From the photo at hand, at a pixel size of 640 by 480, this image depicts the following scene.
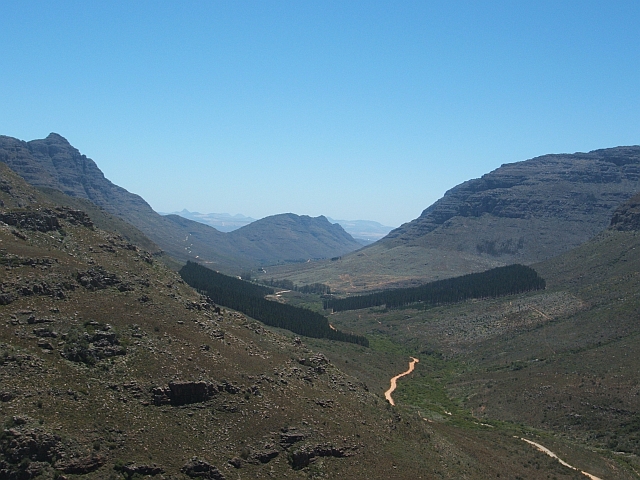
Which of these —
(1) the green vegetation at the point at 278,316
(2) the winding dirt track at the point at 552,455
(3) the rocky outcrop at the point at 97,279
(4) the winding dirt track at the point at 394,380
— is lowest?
(4) the winding dirt track at the point at 394,380

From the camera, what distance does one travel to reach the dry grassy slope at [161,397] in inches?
1677

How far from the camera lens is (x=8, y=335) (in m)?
49.3

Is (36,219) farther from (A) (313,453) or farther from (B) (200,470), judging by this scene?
(A) (313,453)

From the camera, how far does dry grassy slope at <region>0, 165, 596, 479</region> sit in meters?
42.6

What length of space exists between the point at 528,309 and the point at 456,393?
68.1 m

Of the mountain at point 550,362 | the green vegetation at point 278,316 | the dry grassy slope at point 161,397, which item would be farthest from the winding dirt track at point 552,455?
the green vegetation at point 278,316

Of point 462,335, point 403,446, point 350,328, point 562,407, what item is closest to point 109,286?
point 403,446

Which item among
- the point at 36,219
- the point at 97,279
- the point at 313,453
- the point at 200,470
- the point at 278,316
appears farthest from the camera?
Answer: the point at 278,316

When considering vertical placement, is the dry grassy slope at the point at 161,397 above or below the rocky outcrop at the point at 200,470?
above

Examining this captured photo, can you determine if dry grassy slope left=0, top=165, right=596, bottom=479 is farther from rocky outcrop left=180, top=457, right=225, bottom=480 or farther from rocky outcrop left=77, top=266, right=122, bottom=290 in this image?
rocky outcrop left=180, top=457, right=225, bottom=480

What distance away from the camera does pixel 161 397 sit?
49344 millimetres

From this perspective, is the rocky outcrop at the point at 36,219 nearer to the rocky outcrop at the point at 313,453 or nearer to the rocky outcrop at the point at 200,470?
the rocky outcrop at the point at 200,470

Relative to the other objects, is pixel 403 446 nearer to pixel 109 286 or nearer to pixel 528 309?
pixel 109 286

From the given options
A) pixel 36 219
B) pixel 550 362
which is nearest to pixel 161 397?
pixel 36 219
